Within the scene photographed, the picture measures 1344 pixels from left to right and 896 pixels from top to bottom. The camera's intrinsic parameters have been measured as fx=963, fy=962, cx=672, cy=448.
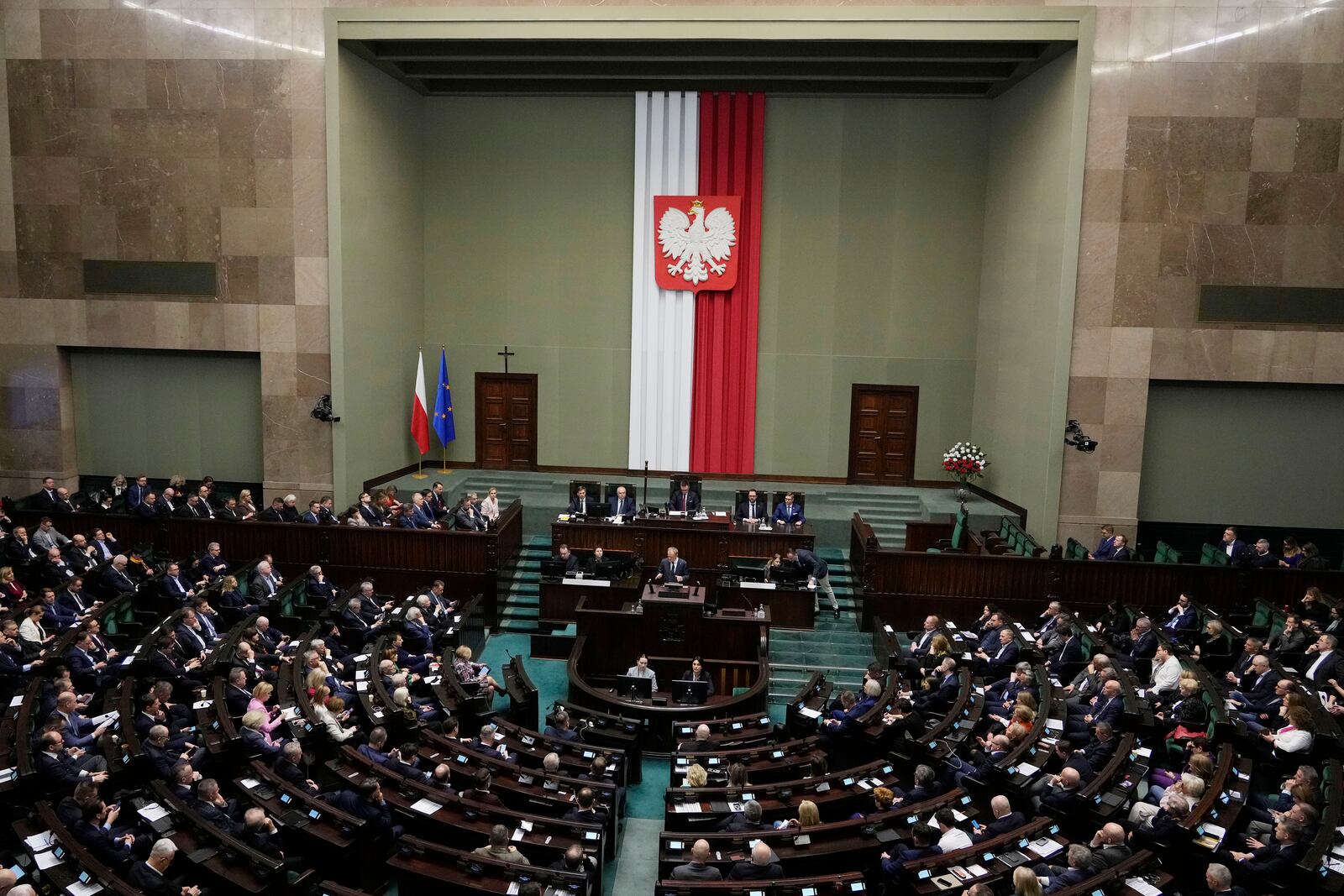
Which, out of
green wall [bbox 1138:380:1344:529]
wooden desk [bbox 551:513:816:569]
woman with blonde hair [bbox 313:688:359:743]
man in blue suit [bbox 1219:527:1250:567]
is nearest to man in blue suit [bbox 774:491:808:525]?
wooden desk [bbox 551:513:816:569]

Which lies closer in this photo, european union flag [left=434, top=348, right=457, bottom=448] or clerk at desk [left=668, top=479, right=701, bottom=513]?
clerk at desk [left=668, top=479, right=701, bottom=513]

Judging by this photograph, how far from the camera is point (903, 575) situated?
13859mm

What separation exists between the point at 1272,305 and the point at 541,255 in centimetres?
1336

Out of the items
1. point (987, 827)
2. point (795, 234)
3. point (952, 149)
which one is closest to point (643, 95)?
point (795, 234)

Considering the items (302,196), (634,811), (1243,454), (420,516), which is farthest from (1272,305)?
(302,196)

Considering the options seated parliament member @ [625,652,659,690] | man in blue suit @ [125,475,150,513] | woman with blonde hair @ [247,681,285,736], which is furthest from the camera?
man in blue suit @ [125,475,150,513]

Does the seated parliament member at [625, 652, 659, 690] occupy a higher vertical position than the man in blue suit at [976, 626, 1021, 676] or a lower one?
lower

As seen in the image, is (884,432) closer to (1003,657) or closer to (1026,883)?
(1003,657)

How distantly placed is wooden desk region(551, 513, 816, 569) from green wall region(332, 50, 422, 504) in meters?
5.12

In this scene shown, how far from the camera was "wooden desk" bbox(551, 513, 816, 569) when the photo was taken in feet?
48.8

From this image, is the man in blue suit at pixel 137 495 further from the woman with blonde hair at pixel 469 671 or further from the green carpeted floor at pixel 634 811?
the woman with blonde hair at pixel 469 671

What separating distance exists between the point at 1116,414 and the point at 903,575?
514cm

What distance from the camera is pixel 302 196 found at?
16.8 m

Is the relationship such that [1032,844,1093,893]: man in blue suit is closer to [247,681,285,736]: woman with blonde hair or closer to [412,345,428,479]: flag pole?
[247,681,285,736]: woman with blonde hair
